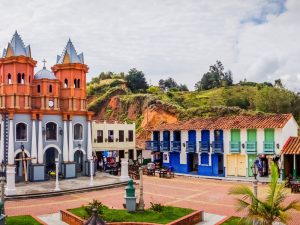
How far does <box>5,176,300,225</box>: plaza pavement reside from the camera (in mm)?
22062

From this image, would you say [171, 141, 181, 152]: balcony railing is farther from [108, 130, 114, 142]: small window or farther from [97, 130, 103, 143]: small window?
[97, 130, 103, 143]: small window

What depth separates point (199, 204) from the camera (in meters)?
23.3

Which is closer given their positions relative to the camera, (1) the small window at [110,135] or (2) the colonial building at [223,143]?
(2) the colonial building at [223,143]

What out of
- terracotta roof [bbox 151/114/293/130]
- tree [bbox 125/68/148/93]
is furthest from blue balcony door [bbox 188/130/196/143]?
tree [bbox 125/68/148/93]

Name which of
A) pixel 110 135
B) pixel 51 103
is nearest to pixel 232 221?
pixel 51 103

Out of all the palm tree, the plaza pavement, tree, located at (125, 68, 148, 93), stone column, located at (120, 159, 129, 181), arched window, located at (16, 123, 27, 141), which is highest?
tree, located at (125, 68, 148, 93)

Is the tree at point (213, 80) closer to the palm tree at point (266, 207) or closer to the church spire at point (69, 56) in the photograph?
the church spire at point (69, 56)

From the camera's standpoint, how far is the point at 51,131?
113 ft

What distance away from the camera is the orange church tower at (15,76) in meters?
33.1

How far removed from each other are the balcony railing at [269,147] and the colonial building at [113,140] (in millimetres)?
19415

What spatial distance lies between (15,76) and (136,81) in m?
49.5

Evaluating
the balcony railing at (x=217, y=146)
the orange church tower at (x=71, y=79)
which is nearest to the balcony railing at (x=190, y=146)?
the balcony railing at (x=217, y=146)

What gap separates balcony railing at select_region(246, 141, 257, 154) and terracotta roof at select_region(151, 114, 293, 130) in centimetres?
Answer: 146

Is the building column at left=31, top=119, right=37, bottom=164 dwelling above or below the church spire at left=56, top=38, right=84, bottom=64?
below
